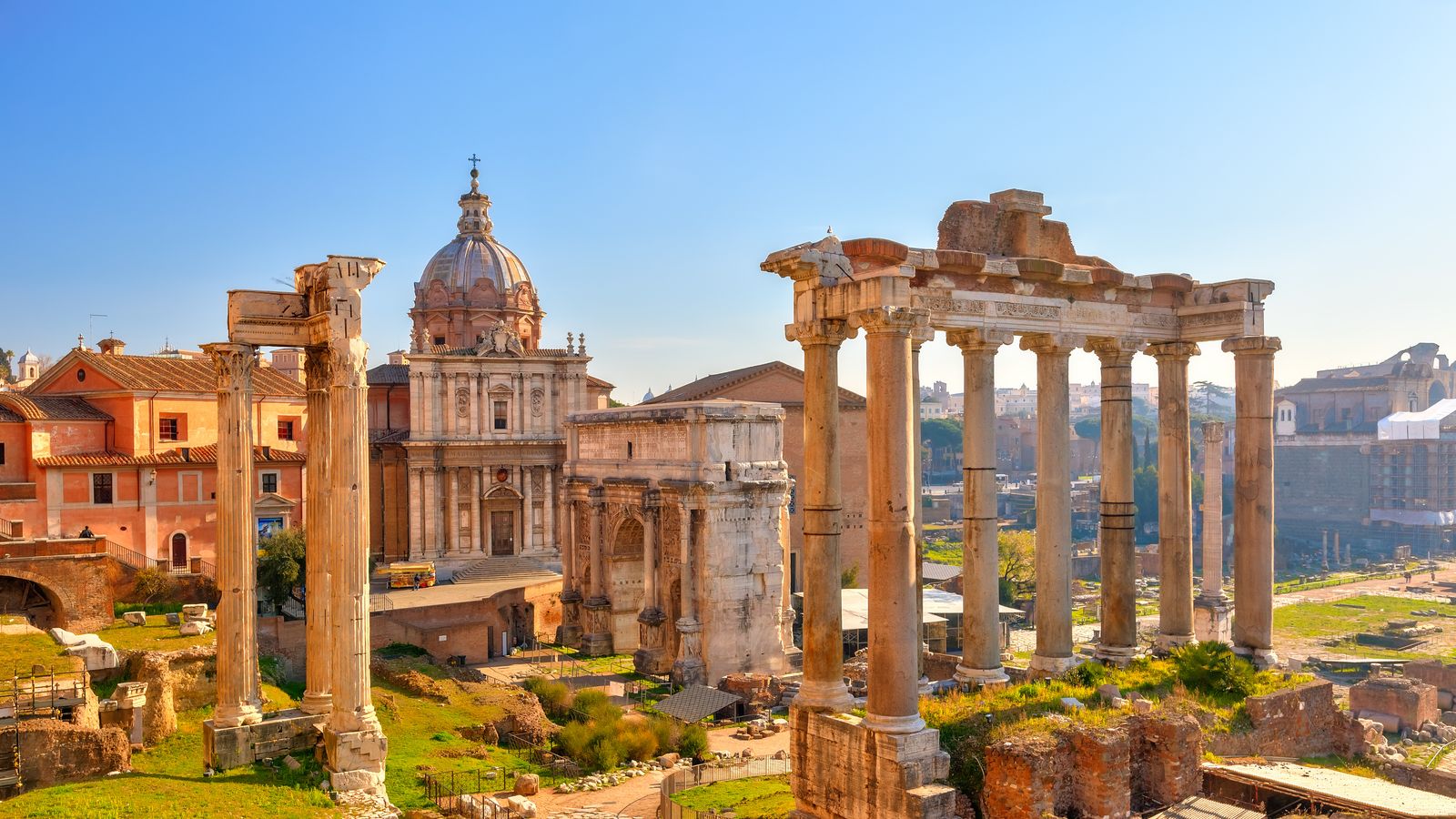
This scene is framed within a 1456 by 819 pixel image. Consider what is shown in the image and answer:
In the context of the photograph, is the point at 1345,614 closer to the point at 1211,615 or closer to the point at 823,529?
the point at 1211,615

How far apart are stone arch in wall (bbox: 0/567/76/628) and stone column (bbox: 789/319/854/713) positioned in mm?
20373

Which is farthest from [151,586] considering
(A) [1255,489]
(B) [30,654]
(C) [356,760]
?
(A) [1255,489]

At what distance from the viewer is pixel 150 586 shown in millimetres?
29281

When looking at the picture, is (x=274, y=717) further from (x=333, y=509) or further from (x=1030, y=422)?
(x=1030, y=422)

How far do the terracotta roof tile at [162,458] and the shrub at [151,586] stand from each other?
384cm

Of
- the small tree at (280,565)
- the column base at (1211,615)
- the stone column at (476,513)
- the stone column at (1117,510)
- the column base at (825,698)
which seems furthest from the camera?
the stone column at (476,513)

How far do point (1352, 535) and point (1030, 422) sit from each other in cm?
5019

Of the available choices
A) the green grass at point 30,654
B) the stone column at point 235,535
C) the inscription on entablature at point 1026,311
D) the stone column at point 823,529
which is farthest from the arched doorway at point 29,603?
the inscription on entablature at point 1026,311

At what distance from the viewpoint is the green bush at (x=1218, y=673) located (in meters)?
15.7

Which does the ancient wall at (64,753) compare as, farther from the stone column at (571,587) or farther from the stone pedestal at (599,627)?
the stone column at (571,587)

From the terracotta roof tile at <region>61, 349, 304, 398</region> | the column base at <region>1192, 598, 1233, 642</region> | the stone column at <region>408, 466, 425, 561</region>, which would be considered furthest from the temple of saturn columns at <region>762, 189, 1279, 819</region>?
the stone column at <region>408, 466, 425, 561</region>

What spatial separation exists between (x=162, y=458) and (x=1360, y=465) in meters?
96.3

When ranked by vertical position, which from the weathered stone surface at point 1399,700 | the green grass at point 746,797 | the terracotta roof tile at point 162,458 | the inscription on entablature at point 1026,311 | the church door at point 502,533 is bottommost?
the weathered stone surface at point 1399,700

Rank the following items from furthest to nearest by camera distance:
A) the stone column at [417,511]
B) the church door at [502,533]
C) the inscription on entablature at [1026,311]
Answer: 1. the church door at [502,533]
2. the stone column at [417,511]
3. the inscription on entablature at [1026,311]
